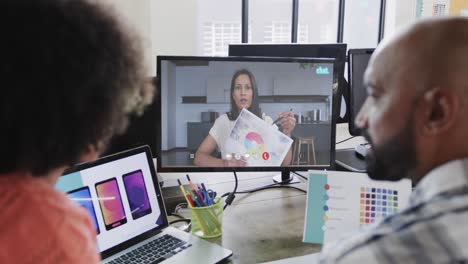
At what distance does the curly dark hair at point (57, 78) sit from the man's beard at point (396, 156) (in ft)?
1.29

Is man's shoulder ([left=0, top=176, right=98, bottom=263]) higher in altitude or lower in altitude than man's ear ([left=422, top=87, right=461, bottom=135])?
lower

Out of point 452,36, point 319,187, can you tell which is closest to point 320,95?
point 319,187

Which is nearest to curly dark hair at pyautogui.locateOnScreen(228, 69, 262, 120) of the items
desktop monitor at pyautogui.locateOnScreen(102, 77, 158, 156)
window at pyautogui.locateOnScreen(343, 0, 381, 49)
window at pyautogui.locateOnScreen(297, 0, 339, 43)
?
desktop monitor at pyautogui.locateOnScreen(102, 77, 158, 156)

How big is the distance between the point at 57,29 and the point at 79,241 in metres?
0.26

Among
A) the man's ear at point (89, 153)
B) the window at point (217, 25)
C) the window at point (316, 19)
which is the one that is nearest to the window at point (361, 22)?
the window at point (316, 19)

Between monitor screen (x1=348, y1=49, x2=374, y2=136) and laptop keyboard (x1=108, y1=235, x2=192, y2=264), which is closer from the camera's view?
laptop keyboard (x1=108, y1=235, x2=192, y2=264)

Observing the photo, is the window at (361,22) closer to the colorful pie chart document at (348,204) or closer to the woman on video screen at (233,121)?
the woman on video screen at (233,121)

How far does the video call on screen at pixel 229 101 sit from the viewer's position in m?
1.38

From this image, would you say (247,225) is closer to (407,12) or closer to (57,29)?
(57,29)

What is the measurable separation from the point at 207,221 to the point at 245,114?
0.35 m

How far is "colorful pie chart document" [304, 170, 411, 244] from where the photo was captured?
1176 millimetres

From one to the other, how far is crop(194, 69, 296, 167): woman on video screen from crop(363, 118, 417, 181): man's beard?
2.13ft

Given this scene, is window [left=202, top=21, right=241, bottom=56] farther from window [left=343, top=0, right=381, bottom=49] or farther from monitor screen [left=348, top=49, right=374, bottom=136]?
monitor screen [left=348, top=49, right=374, bottom=136]

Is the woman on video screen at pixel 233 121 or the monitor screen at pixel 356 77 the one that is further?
the monitor screen at pixel 356 77
